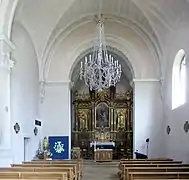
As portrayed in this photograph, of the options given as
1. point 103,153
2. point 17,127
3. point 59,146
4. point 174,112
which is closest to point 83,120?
point 103,153

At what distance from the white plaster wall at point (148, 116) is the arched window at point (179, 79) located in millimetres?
2261

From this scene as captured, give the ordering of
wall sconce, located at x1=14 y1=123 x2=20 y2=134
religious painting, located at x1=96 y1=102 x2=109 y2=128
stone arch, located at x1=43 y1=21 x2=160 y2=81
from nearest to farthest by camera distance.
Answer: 1. wall sconce, located at x1=14 y1=123 x2=20 y2=134
2. stone arch, located at x1=43 y1=21 x2=160 y2=81
3. religious painting, located at x1=96 y1=102 x2=109 y2=128

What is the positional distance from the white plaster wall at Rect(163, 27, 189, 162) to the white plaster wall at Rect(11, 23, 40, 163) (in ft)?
17.8

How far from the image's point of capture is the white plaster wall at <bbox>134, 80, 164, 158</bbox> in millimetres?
17891

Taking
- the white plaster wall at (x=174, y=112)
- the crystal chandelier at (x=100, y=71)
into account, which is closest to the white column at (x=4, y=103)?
the crystal chandelier at (x=100, y=71)

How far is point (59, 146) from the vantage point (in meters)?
17.9

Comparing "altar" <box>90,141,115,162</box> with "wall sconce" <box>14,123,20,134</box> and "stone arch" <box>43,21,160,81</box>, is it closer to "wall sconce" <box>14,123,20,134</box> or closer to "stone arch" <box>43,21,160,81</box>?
"stone arch" <box>43,21,160,81</box>

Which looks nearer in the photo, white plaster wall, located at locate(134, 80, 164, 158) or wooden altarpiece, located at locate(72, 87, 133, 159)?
white plaster wall, located at locate(134, 80, 164, 158)

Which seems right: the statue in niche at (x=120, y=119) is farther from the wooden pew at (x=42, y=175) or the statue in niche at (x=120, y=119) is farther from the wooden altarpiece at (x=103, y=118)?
the wooden pew at (x=42, y=175)

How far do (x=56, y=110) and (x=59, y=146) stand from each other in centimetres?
162

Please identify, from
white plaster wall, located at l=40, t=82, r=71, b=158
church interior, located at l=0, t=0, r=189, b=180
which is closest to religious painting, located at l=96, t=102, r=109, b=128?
church interior, located at l=0, t=0, r=189, b=180

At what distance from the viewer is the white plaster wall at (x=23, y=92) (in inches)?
515

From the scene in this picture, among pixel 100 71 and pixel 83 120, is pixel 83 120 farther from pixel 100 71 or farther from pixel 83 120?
pixel 100 71

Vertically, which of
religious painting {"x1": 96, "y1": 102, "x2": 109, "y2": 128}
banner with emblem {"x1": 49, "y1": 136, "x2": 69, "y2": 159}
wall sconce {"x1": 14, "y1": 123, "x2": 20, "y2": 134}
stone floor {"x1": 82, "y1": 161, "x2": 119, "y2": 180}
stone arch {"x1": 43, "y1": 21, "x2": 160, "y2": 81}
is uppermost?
stone arch {"x1": 43, "y1": 21, "x2": 160, "y2": 81}
